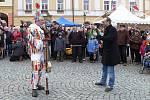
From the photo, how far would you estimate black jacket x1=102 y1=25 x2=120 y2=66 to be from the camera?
9969 millimetres

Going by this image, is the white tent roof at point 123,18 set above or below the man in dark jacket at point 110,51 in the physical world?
above

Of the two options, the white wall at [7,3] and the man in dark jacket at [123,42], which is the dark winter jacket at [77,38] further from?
the white wall at [7,3]

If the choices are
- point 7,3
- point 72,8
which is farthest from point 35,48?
point 72,8

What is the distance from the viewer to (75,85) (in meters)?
10.6

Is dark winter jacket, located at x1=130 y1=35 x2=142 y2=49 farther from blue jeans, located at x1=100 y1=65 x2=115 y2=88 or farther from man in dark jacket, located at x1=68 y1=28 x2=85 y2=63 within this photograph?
blue jeans, located at x1=100 y1=65 x2=115 y2=88

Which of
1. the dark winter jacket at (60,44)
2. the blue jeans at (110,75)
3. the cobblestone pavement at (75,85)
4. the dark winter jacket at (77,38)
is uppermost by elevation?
the dark winter jacket at (77,38)

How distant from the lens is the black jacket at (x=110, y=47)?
9.97 meters

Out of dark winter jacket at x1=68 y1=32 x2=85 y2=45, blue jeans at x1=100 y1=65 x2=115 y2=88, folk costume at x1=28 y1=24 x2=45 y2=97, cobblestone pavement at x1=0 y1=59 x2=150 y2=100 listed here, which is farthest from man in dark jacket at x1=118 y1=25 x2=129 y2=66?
folk costume at x1=28 y1=24 x2=45 y2=97

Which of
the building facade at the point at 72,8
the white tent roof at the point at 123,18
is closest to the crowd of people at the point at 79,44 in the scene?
the white tent roof at the point at 123,18

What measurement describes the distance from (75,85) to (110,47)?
55.5 inches

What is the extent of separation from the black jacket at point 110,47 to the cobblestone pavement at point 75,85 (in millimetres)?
705

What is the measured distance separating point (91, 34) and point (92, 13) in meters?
33.5

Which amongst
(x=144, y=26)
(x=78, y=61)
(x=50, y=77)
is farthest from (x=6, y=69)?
(x=144, y=26)

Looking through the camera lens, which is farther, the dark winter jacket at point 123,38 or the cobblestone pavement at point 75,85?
the dark winter jacket at point 123,38
